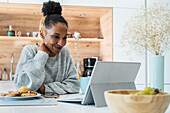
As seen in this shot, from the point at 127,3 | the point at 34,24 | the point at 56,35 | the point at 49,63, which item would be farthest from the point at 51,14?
the point at 34,24

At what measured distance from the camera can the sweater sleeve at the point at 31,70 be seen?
122 centimetres

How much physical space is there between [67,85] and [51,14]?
445 millimetres

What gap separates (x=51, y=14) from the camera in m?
1.40

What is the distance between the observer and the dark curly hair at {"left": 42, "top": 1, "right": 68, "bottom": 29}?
4.33 feet

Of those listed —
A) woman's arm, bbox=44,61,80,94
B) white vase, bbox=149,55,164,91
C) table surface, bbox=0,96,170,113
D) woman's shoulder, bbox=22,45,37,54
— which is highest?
woman's shoulder, bbox=22,45,37,54

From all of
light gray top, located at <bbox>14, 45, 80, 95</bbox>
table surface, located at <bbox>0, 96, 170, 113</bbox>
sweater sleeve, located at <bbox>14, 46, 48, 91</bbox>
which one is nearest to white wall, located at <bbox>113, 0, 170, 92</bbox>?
light gray top, located at <bbox>14, 45, 80, 95</bbox>

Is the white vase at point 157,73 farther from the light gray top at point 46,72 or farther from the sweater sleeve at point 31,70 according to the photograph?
the sweater sleeve at point 31,70

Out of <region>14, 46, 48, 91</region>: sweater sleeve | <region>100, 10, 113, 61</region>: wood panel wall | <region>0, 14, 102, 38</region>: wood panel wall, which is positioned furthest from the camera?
<region>0, 14, 102, 38</region>: wood panel wall

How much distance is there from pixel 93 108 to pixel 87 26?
3.11m

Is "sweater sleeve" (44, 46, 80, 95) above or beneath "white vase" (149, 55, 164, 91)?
beneath

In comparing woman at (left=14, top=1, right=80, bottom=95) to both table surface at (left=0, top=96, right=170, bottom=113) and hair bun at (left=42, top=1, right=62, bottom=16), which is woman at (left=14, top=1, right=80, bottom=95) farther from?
table surface at (left=0, top=96, right=170, bottom=113)

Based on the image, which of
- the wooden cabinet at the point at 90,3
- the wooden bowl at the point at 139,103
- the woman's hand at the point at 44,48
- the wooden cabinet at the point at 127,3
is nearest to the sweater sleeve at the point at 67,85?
the woman's hand at the point at 44,48

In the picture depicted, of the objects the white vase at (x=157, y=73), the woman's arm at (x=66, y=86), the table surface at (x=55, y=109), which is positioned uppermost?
the white vase at (x=157, y=73)

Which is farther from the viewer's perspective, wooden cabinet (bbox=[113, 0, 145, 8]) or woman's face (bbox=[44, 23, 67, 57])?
wooden cabinet (bbox=[113, 0, 145, 8])
